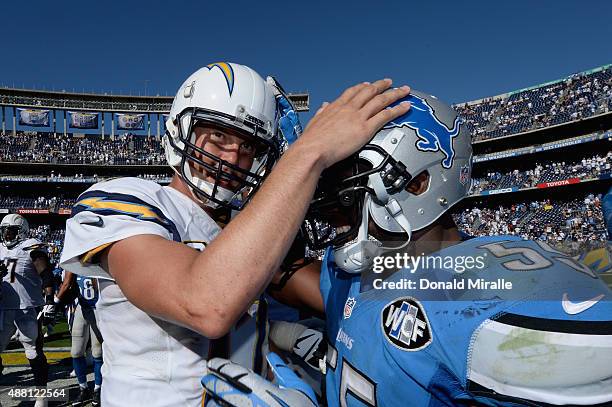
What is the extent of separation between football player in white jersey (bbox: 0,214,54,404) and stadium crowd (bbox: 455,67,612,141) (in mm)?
29217

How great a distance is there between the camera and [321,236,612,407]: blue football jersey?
4.04 ft

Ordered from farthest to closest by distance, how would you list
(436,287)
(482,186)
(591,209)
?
(482,186), (591,209), (436,287)

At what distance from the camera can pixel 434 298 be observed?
1.52 metres

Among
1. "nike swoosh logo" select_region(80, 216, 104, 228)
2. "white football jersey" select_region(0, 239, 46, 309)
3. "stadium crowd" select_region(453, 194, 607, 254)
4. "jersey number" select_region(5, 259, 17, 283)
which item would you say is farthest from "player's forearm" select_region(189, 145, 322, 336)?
"stadium crowd" select_region(453, 194, 607, 254)

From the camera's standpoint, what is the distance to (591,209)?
25.5 meters

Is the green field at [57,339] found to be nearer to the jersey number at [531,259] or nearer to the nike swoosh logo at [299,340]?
the nike swoosh logo at [299,340]

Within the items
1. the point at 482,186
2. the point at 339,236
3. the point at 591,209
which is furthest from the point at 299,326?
the point at 482,186

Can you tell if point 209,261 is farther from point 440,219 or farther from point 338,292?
point 440,219

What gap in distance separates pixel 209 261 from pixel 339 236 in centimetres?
72

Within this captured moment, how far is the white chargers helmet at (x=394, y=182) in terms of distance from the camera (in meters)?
1.72

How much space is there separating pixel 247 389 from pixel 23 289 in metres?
6.55

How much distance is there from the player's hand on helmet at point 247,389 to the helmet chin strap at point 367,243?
430 mm

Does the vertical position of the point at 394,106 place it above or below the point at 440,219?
above

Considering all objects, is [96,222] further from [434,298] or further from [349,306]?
[434,298]
